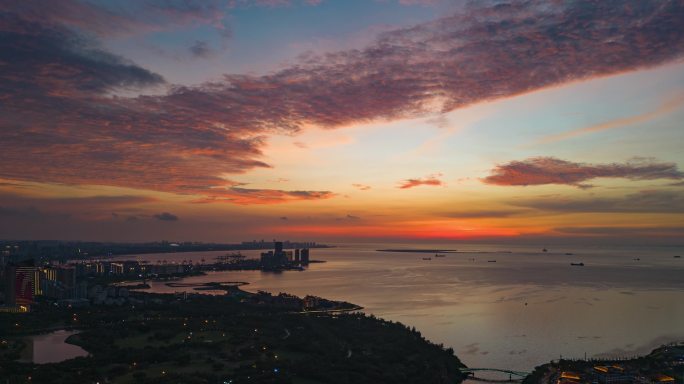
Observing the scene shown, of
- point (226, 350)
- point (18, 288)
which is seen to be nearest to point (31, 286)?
point (18, 288)

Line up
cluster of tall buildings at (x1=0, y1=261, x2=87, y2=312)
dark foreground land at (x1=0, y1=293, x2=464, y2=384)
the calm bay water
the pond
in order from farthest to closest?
1. cluster of tall buildings at (x1=0, y1=261, x2=87, y2=312)
2. the calm bay water
3. the pond
4. dark foreground land at (x1=0, y1=293, x2=464, y2=384)

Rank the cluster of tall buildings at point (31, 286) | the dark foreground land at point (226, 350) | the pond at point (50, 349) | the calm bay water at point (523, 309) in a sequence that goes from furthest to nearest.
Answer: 1. the cluster of tall buildings at point (31, 286)
2. the calm bay water at point (523, 309)
3. the pond at point (50, 349)
4. the dark foreground land at point (226, 350)

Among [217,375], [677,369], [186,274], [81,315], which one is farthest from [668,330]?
[186,274]

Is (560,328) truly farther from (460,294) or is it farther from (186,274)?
(186,274)

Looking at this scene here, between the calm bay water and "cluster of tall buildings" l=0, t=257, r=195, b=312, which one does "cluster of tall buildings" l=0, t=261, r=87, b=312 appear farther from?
the calm bay water

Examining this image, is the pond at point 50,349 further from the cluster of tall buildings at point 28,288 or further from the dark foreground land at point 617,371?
the dark foreground land at point 617,371

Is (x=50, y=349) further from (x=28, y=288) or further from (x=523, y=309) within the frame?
(x=523, y=309)

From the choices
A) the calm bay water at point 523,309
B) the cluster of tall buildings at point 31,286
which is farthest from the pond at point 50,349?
the calm bay water at point 523,309

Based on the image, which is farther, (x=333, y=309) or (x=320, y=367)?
(x=333, y=309)

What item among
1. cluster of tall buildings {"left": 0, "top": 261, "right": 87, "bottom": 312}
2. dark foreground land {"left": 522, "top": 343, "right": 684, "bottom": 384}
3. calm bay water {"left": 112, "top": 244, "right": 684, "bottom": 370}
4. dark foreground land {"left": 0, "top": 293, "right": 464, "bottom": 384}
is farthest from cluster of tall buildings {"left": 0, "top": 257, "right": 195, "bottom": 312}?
dark foreground land {"left": 522, "top": 343, "right": 684, "bottom": 384}
